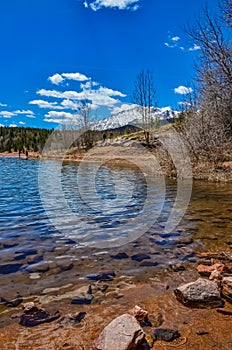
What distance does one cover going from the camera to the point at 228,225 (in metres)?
7.65

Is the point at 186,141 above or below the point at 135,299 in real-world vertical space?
above

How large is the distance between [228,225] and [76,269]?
4.51m

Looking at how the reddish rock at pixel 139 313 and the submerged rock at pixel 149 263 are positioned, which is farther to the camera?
the submerged rock at pixel 149 263

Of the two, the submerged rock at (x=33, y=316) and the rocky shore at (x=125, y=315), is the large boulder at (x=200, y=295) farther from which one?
the submerged rock at (x=33, y=316)

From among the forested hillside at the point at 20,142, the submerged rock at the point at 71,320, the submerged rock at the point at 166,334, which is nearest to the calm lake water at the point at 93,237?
the submerged rock at the point at 71,320

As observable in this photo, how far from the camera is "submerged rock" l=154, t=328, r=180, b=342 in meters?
3.06

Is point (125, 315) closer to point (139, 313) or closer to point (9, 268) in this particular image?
point (139, 313)

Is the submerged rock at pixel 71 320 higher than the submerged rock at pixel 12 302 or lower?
lower

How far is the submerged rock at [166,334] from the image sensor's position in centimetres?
306

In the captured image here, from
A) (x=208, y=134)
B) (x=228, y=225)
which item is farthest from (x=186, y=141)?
(x=228, y=225)

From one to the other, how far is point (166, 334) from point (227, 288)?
1.29 meters

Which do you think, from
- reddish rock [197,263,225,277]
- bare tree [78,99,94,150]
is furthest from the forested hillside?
reddish rock [197,263,225,277]

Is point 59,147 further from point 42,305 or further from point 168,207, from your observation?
point 42,305

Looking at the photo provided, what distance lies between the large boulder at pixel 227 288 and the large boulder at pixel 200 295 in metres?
0.15
